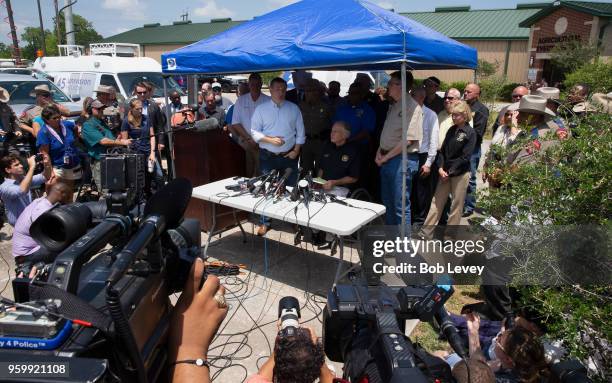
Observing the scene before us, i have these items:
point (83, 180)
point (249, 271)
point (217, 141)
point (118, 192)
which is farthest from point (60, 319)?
point (83, 180)

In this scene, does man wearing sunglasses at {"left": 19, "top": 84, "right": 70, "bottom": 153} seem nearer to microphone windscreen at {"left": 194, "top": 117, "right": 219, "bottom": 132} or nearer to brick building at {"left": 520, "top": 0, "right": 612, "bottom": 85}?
microphone windscreen at {"left": 194, "top": 117, "right": 219, "bottom": 132}

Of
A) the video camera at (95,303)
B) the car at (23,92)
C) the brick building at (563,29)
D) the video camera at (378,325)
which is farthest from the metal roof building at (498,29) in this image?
the video camera at (95,303)

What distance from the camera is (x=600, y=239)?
1.59 m

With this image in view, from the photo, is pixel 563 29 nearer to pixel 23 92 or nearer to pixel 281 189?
pixel 281 189

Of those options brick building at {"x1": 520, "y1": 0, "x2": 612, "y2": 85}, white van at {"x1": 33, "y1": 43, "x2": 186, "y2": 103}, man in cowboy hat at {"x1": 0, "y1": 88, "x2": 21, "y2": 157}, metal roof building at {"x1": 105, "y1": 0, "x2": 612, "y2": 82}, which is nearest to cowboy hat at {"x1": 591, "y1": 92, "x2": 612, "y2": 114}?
man in cowboy hat at {"x1": 0, "y1": 88, "x2": 21, "y2": 157}

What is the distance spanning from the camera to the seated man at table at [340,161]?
4676 mm

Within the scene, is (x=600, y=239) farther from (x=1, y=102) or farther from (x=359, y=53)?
(x=1, y=102)

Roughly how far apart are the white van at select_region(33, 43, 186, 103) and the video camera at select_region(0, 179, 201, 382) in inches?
346

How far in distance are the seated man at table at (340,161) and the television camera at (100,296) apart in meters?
3.17

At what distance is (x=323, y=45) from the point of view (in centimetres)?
413

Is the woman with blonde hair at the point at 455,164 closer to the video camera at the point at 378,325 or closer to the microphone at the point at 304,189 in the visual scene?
the microphone at the point at 304,189

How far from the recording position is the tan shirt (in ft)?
14.9

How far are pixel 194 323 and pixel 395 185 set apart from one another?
3.65 meters

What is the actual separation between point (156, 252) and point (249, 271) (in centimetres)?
325
